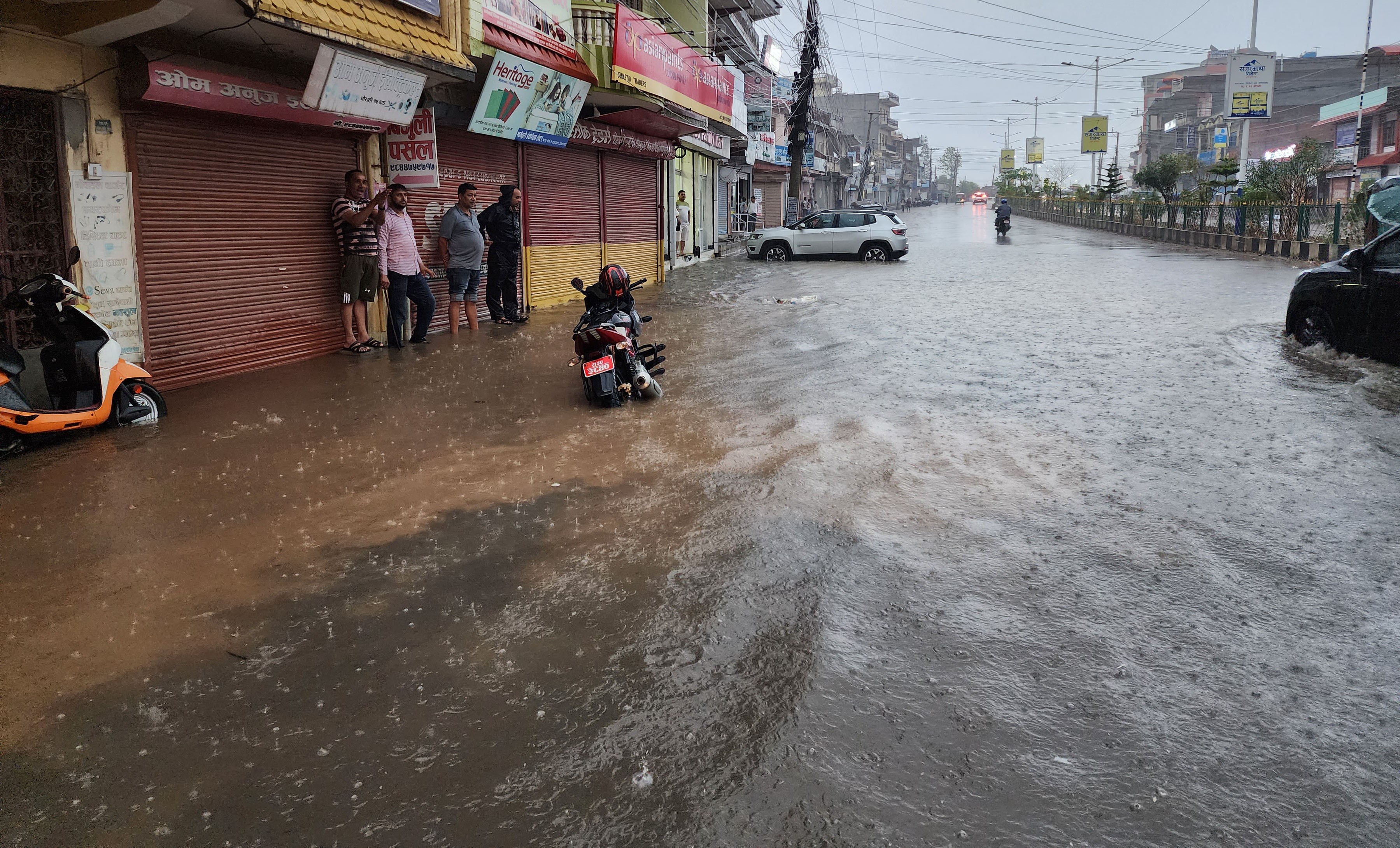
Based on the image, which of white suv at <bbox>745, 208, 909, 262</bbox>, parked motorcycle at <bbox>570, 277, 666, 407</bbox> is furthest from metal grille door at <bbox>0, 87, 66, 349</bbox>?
white suv at <bbox>745, 208, 909, 262</bbox>

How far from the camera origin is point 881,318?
44.0 feet

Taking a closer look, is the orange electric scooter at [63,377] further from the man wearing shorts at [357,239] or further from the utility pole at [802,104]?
the utility pole at [802,104]

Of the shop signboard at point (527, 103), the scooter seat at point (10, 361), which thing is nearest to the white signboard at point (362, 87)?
the shop signboard at point (527, 103)

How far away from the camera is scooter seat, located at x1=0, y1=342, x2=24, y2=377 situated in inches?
242

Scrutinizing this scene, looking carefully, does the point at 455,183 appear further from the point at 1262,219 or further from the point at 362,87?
the point at 1262,219

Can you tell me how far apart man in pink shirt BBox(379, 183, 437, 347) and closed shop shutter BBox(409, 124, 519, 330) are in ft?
2.95

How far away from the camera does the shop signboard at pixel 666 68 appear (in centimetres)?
1552

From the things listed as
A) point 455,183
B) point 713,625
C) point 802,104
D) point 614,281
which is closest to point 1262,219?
point 802,104

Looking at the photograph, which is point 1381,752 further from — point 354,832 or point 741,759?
point 354,832

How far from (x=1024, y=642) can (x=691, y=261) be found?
2546cm

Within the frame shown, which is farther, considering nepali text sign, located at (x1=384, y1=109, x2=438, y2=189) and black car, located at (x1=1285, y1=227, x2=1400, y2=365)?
nepali text sign, located at (x1=384, y1=109, x2=438, y2=189)

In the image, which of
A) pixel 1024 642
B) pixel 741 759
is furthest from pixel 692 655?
pixel 1024 642

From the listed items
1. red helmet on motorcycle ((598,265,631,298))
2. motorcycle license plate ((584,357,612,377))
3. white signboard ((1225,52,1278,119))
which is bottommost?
motorcycle license plate ((584,357,612,377))

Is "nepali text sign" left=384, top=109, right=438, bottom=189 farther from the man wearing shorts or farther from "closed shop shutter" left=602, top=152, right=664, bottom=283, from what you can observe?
"closed shop shutter" left=602, top=152, right=664, bottom=283
